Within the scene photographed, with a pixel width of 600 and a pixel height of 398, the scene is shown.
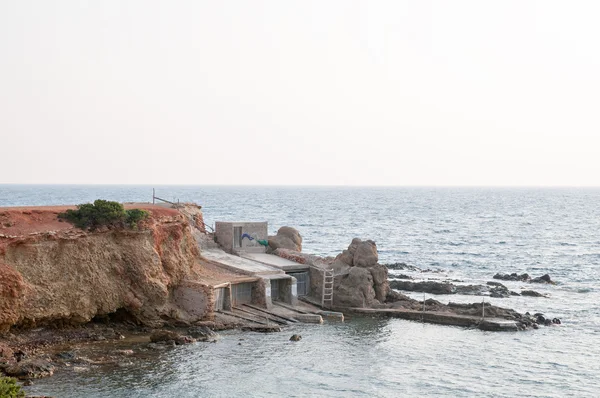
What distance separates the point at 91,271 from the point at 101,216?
3.86m

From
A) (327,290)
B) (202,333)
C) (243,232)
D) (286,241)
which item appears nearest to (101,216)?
(202,333)

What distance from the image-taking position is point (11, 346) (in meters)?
42.2

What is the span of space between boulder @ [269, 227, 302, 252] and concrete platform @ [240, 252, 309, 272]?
2.28 metres

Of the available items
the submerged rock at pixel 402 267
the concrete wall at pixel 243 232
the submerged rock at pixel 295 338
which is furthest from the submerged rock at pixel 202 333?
the submerged rock at pixel 402 267

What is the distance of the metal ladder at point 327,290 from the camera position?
59.7m

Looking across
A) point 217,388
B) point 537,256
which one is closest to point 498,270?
point 537,256

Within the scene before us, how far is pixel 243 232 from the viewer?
64750 millimetres

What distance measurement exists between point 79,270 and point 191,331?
786 centimetres

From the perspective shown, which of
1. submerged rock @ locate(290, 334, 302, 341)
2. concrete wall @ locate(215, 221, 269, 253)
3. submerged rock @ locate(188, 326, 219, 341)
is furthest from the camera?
concrete wall @ locate(215, 221, 269, 253)

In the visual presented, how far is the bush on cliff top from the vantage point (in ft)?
161

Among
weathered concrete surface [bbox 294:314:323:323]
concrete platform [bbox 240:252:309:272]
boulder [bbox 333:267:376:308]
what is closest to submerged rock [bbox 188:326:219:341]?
weathered concrete surface [bbox 294:314:323:323]

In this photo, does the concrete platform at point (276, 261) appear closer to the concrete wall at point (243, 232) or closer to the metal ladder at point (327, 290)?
the concrete wall at point (243, 232)

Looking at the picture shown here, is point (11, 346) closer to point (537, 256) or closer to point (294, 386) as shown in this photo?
point (294, 386)

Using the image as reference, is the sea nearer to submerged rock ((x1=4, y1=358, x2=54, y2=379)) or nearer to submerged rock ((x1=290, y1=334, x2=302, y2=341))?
submerged rock ((x1=290, y1=334, x2=302, y2=341))
